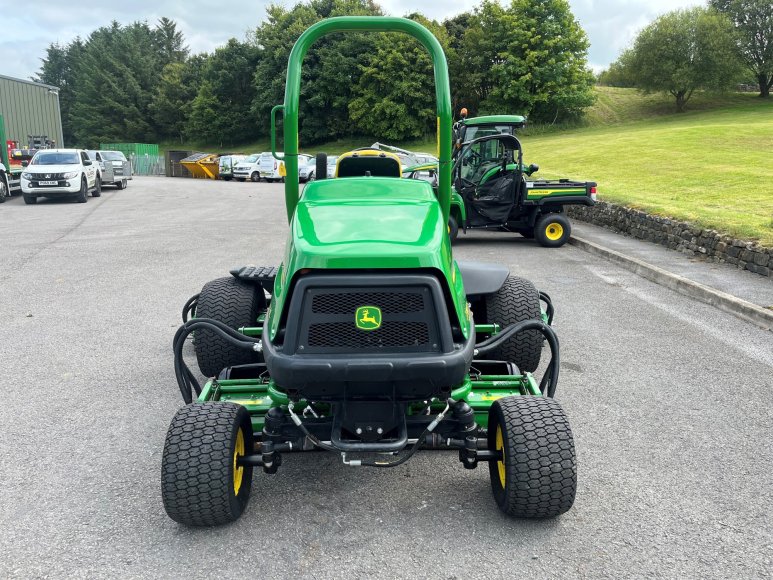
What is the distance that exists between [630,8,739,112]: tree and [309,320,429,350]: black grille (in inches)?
2182

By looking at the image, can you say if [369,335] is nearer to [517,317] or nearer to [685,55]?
[517,317]

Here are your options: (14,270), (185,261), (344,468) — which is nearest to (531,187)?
(185,261)

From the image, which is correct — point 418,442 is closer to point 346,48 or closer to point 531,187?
point 531,187

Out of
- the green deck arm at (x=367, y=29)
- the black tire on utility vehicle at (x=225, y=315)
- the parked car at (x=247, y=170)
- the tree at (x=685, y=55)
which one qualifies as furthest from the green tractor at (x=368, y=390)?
the tree at (x=685, y=55)

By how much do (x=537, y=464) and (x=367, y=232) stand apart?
1367 millimetres

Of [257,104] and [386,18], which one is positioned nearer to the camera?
[386,18]

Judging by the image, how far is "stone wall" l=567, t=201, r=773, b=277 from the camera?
29.8ft

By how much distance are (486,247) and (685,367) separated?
7585 millimetres

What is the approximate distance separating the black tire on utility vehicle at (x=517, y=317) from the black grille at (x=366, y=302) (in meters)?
1.85

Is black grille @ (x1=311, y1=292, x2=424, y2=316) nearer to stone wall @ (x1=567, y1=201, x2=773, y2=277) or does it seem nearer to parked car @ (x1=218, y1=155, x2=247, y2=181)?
stone wall @ (x1=567, y1=201, x2=773, y2=277)

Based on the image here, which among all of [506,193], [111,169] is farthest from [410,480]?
[111,169]

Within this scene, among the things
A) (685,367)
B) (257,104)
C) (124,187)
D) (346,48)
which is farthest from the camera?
(257,104)

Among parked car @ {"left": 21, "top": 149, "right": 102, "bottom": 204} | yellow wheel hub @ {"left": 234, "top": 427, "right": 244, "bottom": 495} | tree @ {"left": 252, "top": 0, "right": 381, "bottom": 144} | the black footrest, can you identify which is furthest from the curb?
tree @ {"left": 252, "top": 0, "right": 381, "bottom": 144}

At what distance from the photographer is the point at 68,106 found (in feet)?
294
